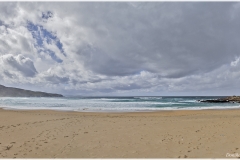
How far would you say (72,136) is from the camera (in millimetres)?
8922

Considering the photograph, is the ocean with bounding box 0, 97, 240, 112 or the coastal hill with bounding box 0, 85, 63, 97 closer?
the ocean with bounding box 0, 97, 240, 112

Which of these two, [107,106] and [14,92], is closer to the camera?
[107,106]

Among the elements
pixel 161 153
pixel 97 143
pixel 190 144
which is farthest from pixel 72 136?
pixel 190 144

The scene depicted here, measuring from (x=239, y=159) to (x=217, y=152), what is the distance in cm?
82

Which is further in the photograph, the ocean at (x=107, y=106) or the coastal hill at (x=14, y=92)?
the coastal hill at (x=14, y=92)

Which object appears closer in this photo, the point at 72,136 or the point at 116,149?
the point at 116,149

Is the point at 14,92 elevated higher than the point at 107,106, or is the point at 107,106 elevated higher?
the point at 14,92

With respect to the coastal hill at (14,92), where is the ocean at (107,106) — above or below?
below

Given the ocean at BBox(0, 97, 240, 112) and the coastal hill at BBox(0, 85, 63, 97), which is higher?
the coastal hill at BBox(0, 85, 63, 97)

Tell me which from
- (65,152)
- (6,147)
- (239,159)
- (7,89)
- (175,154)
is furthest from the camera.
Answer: (7,89)

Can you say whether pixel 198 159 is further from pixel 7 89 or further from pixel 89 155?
pixel 7 89

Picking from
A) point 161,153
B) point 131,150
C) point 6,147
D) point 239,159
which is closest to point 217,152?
point 239,159

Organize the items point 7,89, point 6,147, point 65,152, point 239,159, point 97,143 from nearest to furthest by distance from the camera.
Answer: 1. point 239,159
2. point 65,152
3. point 6,147
4. point 97,143
5. point 7,89

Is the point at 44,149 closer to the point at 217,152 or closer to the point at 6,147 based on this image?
the point at 6,147
